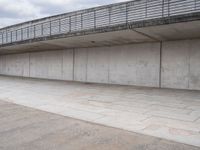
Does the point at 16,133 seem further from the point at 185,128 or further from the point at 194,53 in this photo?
the point at 194,53

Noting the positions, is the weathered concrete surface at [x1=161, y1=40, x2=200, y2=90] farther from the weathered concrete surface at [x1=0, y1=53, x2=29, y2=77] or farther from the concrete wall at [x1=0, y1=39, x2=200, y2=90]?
the weathered concrete surface at [x1=0, y1=53, x2=29, y2=77]

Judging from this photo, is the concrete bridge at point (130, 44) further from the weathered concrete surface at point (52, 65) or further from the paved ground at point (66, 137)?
the paved ground at point (66, 137)

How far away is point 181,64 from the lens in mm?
12219

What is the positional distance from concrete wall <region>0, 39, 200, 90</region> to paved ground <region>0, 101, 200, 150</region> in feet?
26.1

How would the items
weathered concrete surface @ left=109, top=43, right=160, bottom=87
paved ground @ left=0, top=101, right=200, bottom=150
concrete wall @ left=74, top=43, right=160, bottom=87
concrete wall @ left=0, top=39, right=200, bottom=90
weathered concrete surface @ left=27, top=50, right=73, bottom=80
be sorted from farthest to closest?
1. weathered concrete surface @ left=27, top=50, right=73, bottom=80
2. concrete wall @ left=74, top=43, right=160, bottom=87
3. weathered concrete surface @ left=109, top=43, right=160, bottom=87
4. concrete wall @ left=0, top=39, right=200, bottom=90
5. paved ground @ left=0, top=101, right=200, bottom=150

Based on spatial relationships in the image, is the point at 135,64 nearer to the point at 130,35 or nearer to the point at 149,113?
the point at 130,35

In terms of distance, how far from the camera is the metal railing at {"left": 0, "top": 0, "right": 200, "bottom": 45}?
1101 cm

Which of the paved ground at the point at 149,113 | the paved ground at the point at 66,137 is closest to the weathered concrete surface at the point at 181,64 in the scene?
the paved ground at the point at 149,113

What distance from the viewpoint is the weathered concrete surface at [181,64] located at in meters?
11.8

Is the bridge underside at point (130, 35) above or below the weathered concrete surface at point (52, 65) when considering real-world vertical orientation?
above

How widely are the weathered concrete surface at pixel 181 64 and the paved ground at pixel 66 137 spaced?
25.9ft

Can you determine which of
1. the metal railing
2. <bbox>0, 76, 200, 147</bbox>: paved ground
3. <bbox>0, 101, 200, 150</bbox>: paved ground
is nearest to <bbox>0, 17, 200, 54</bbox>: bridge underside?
the metal railing

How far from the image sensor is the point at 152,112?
7352 millimetres

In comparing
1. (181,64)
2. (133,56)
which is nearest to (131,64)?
(133,56)
